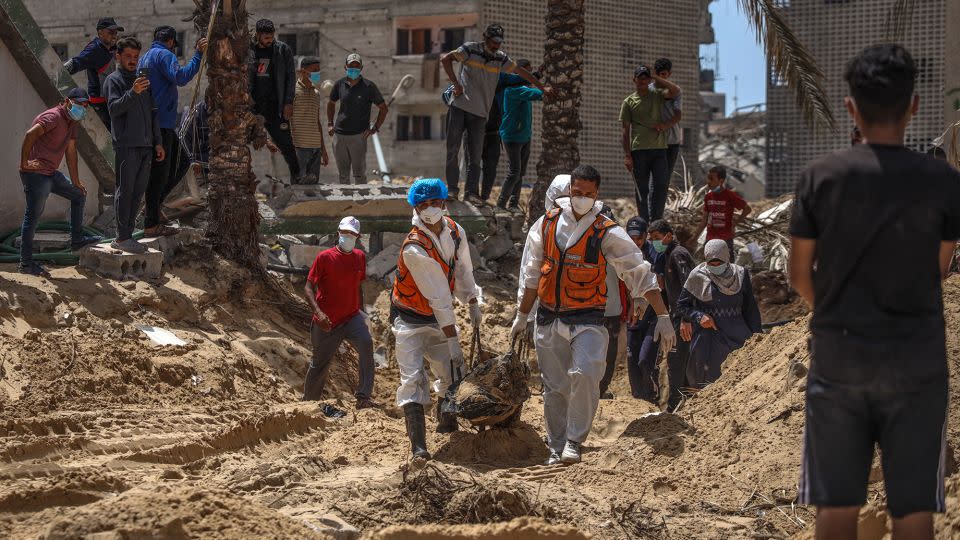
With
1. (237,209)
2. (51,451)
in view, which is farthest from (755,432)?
(237,209)

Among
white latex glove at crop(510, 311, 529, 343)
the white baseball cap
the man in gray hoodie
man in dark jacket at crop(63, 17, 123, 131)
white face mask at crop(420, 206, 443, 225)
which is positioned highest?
man in dark jacket at crop(63, 17, 123, 131)

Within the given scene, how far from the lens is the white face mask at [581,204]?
27.0 ft

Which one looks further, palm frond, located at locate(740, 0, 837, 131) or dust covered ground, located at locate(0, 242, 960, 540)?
palm frond, located at locate(740, 0, 837, 131)

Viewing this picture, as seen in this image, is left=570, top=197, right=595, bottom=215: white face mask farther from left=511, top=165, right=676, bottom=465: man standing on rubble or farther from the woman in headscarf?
the woman in headscarf

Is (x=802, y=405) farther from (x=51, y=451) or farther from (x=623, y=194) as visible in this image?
(x=623, y=194)

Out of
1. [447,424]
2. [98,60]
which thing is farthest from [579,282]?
[98,60]

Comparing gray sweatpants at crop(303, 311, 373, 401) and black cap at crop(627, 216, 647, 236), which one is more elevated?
black cap at crop(627, 216, 647, 236)

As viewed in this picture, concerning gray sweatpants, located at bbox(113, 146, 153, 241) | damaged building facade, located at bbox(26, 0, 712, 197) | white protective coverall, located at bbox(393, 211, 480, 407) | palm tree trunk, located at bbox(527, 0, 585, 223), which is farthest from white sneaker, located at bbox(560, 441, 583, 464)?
damaged building facade, located at bbox(26, 0, 712, 197)

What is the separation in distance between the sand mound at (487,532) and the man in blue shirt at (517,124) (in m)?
9.66

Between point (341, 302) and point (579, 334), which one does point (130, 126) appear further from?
point (579, 334)

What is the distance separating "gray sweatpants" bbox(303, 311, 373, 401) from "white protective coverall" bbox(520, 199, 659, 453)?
237cm

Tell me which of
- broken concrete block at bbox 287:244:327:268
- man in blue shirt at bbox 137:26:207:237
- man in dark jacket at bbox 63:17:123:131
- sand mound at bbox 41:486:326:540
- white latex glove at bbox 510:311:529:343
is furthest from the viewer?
broken concrete block at bbox 287:244:327:268

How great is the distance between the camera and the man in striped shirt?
1485 cm

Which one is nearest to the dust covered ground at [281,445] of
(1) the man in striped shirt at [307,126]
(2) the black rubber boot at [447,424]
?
(2) the black rubber boot at [447,424]
